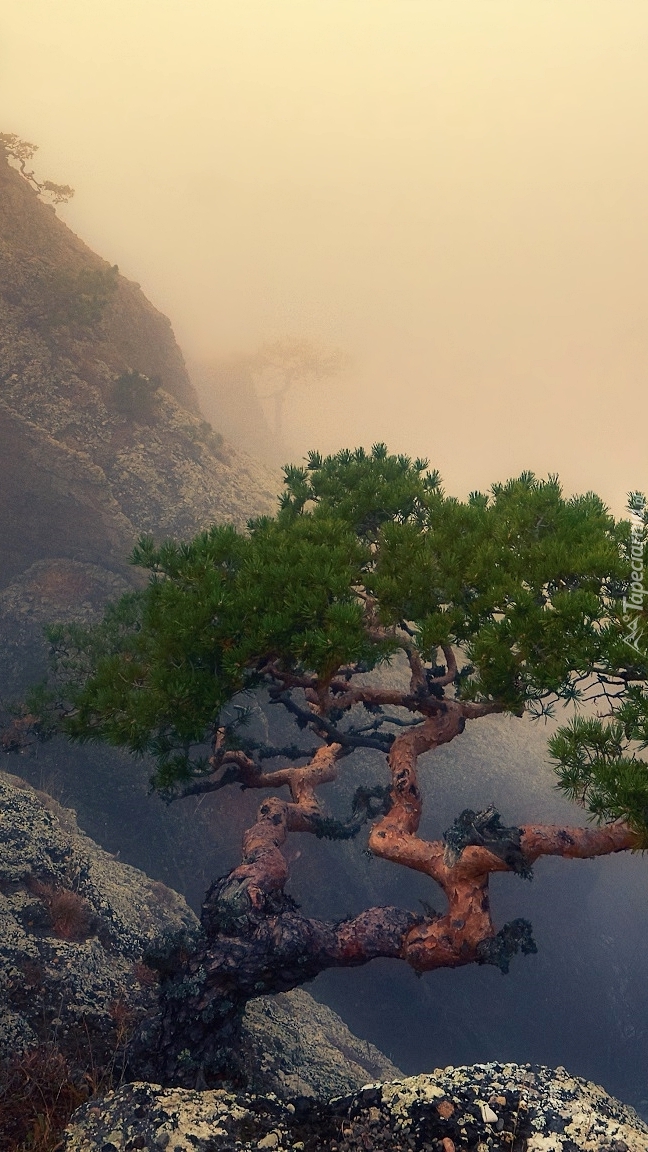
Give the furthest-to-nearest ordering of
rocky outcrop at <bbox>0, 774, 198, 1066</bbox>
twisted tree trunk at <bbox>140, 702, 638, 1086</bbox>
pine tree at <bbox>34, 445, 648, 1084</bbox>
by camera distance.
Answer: rocky outcrop at <bbox>0, 774, 198, 1066</bbox>
twisted tree trunk at <bbox>140, 702, 638, 1086</bbox>
pine tree at <bbox>34, 445, 648, 1084</bbox>

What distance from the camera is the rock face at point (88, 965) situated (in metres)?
8.99

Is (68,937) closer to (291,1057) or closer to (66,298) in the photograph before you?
(291,1057)

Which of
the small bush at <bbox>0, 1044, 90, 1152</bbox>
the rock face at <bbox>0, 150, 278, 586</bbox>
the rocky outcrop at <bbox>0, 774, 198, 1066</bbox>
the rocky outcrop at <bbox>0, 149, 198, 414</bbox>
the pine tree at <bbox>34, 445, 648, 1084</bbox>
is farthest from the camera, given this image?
the rocky outcrop at <bbox>0, 149, 198, 414</bbox>

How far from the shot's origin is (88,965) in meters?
10.9

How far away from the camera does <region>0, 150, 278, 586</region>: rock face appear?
26484 mm

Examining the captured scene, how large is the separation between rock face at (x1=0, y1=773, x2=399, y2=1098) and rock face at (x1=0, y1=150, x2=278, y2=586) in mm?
12228

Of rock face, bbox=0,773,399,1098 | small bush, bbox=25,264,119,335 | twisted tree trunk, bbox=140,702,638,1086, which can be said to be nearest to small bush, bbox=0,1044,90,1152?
rock face, bbox=0,773,399,1098

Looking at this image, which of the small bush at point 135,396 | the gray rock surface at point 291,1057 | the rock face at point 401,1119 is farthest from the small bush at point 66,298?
the rock face at point 401,1119

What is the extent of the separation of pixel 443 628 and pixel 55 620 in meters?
20.7

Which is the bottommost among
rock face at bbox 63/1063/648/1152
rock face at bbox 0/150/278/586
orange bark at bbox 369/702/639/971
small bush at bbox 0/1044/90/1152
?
small bush at bbox 0/1044/90/1152

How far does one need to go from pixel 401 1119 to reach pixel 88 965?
710 centimetres

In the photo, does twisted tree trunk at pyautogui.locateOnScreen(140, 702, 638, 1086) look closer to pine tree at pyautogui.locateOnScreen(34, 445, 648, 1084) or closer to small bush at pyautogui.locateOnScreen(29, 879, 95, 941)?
pine tree at pyautogui.locateOnScreen(34, 445, 648, 1084)

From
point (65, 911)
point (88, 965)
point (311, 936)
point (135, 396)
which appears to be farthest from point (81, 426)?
point (311, 936)

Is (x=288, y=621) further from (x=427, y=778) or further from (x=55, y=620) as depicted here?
(x=427, y=778)
